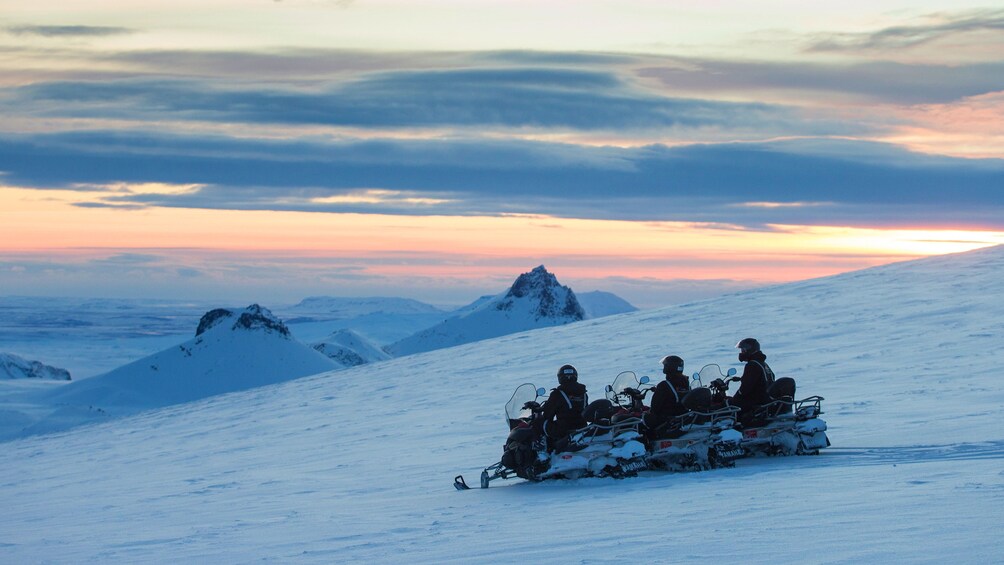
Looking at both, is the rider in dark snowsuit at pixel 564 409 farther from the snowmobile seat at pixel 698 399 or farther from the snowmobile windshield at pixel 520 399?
the snowmobile seat at pixel 698 399

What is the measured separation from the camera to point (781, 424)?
13.1 meters

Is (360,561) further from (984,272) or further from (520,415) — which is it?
(984,272)

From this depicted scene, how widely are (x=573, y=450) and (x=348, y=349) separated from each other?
15190 centimetres

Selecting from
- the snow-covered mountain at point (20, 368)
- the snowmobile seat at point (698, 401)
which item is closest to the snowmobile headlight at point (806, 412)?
the snowmobile seat at point (698, 401)

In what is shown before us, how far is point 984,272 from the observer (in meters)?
31.5

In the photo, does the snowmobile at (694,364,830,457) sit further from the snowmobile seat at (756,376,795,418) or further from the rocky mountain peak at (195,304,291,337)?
the rocky mountain peak at (195,304,291,337)

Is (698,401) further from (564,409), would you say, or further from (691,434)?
(564,409)

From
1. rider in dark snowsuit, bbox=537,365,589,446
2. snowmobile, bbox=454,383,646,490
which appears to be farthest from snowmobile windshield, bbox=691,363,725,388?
rider in dark snowsuit, bbox=537,365,589,446

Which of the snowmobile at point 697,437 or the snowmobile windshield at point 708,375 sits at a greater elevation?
the snowmobile windshield at point 708,375

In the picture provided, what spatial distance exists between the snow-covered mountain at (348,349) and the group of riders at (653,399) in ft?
467

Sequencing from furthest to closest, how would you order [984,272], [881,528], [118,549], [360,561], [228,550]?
[984,272] < [118,549] < [228,550] < [360,561] < [881,528]

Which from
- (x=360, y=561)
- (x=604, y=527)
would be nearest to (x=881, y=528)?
(x=604, y=527)

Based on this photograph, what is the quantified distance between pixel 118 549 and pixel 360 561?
3.62 meters

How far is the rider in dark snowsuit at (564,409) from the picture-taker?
41.0ft
